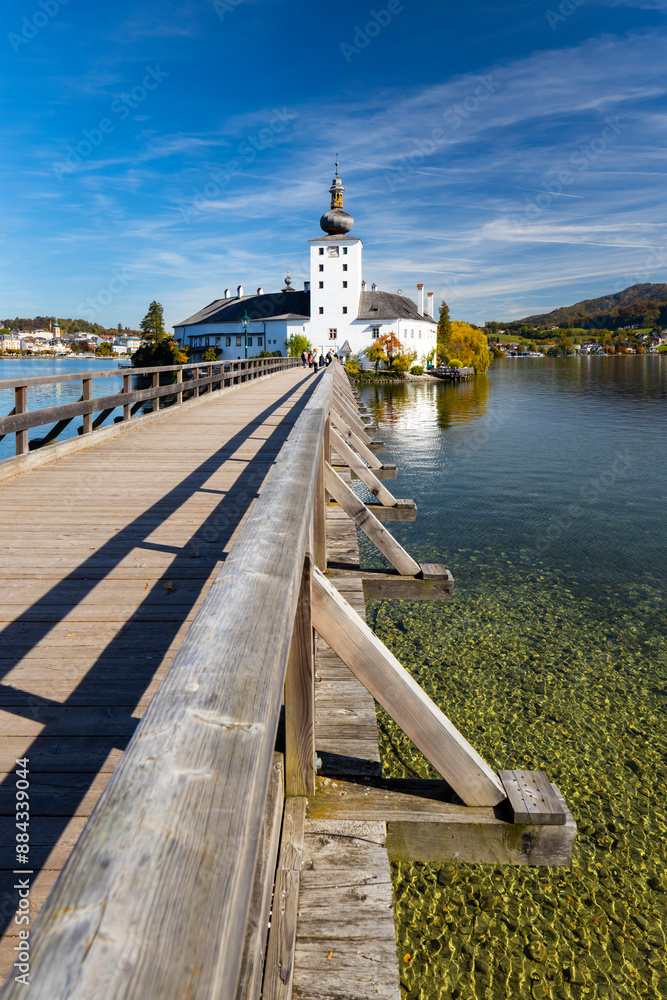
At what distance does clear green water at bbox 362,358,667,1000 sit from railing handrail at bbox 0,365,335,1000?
3.57 meters

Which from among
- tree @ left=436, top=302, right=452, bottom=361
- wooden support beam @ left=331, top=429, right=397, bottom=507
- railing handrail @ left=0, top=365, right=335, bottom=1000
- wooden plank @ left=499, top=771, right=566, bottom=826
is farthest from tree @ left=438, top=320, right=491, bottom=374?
railing handrail @ left=0, top=365, right=335, bottom=1000

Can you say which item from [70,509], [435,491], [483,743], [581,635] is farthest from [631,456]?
[70,509]

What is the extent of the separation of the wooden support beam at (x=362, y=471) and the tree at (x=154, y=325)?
8785 centimetres

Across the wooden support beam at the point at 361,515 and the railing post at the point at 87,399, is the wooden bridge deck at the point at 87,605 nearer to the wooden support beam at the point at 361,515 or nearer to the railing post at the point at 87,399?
the wooden support beam at the point at 361,515

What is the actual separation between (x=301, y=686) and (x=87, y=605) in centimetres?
176

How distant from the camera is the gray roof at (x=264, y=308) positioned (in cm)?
7919

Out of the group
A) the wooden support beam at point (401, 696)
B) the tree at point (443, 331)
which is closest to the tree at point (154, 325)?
the tree at point (443, 331)

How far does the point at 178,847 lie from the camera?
0.66 metres

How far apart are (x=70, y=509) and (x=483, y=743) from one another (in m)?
3.99

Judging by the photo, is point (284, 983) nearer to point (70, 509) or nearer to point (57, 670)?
point (57, 670)

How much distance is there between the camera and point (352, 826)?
8.18 feet

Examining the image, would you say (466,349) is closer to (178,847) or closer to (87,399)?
(87,399)

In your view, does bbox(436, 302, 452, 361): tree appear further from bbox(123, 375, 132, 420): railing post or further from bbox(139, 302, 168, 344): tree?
bbox(123, 375, 132, 420): railing post

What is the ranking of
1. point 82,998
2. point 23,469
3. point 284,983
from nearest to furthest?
point 82,998
point 284,983
point 23,469
